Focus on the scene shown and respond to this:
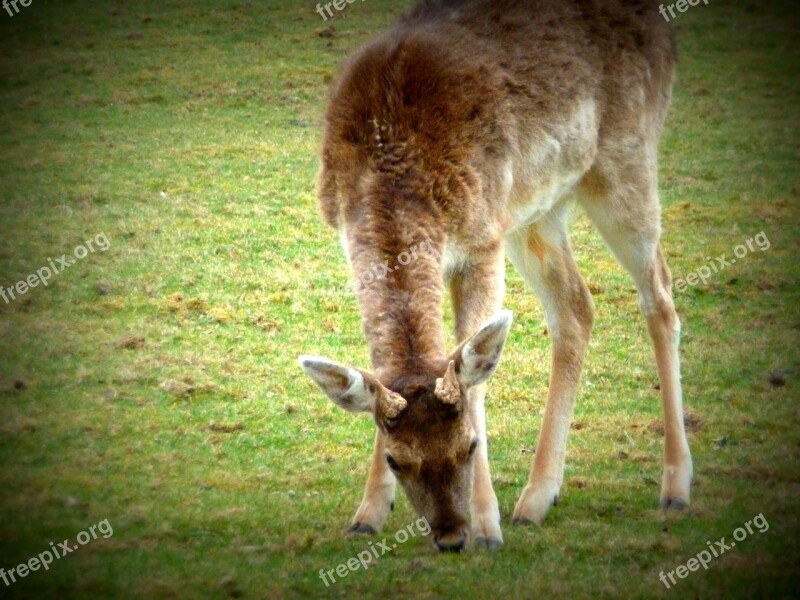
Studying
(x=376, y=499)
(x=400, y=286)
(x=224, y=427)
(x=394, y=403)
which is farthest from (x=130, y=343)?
(x=394, y=403)

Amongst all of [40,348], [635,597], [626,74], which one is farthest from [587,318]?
[40,348]

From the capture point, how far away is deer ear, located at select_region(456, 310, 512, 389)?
6395mm

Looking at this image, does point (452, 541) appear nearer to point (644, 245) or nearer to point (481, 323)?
point (481, 323)

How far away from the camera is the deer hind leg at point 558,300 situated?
882cm

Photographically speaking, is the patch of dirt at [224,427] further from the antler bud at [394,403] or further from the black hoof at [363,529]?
the antler bud at [394,403]

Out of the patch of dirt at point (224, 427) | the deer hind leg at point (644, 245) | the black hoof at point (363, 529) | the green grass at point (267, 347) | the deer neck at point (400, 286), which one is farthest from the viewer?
the patch of dirt at point (224, 427)

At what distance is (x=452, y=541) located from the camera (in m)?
6.41

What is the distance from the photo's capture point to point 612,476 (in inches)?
348

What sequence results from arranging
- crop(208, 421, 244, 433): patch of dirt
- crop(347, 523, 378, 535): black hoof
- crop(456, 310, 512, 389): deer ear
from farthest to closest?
crop(208, 421, 244, 433): patch of dirt < crop(347, 523, 378, 535): black hoof < crop(456, 310, 512, 389): deer ear

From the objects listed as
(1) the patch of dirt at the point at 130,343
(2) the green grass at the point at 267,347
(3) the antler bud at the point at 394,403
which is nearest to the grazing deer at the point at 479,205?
(3) the antler bud at the point at 394,403

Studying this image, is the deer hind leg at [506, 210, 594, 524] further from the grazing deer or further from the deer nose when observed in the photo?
the deer nose

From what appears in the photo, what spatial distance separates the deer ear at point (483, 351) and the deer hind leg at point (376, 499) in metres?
1.32

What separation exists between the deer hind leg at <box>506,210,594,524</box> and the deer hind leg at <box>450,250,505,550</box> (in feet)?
4.32

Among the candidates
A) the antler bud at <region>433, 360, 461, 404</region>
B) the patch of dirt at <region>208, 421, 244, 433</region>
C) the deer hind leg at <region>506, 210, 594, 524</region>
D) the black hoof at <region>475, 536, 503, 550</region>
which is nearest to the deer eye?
the antler bud at <region>433, 360, 461, 404</region>
